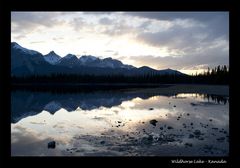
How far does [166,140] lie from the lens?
484 centimetres

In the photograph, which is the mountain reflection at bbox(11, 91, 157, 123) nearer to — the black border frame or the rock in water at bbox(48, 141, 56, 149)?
the rock in water at bbox(48, 141, 56, 149)

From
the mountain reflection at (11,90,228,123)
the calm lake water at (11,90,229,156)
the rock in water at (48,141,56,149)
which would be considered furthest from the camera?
the mountain reflection at (11,90,228,123)

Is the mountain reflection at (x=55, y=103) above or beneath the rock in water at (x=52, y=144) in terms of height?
above

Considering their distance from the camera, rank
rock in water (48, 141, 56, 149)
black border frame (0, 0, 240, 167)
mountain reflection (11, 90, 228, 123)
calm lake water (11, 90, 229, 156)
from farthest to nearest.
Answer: mountain reflection (11, 90, 228, 123) < rock in water (48, 141, 56, 149) < calm lake water (11, 90, 229, 156) < black border frame (0, 0, 240, 167)

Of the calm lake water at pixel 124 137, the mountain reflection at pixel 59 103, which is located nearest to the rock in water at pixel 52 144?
the calm lake water at pixel 124 137

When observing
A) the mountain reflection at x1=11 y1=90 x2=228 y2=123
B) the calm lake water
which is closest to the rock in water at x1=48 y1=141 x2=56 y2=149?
the calm lake water

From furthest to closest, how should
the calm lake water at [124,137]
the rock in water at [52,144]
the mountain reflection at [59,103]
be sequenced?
the mountain reflection at [59,103] < the rock in water at [52,144] < the calm lake water at [124,137]
